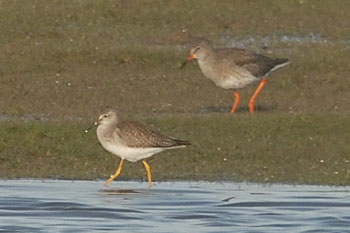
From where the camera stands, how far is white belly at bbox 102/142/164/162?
16.0 metres

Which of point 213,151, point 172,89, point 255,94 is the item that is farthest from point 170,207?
point 172,89

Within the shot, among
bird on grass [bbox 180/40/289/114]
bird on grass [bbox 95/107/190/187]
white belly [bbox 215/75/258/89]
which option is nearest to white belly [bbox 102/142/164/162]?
bird on grass [bbox 95/107/190/187]

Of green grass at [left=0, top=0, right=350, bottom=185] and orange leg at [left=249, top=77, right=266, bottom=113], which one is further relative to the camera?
orange leg at [left=249, top=77, right=266, bottom=113]

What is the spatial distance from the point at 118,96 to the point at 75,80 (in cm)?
126

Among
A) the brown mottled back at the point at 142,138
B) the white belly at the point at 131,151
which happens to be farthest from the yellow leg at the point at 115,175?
the brown mottled back at the point at 142,138

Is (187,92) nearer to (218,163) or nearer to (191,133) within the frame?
(191,133)

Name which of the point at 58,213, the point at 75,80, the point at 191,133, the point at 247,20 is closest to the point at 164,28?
the point at 247,20

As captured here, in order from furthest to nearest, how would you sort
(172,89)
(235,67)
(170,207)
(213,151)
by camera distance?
(172,89)
(235,67)
(213,151)
(170,207)

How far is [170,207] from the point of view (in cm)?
1429

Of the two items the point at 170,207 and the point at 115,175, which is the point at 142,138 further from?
the point at 170,207

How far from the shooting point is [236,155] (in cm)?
1733

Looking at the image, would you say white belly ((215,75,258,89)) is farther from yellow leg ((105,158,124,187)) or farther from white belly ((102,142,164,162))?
yellow leg ((105,158,124,187))

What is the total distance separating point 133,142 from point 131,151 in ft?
0.38

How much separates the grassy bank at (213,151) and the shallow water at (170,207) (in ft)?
1.84
